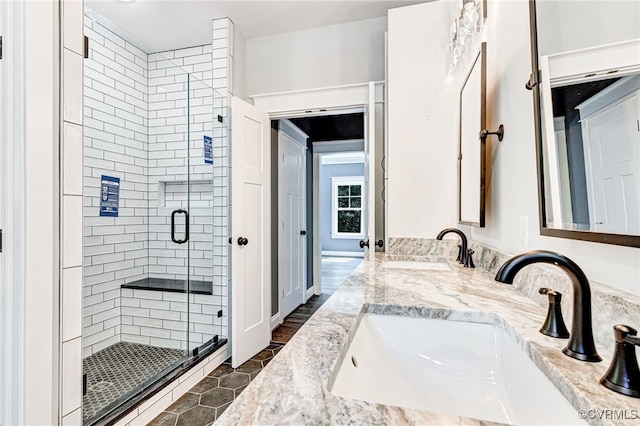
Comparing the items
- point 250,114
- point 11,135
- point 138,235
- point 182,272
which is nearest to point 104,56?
point 250,114

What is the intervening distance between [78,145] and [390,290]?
1518mm

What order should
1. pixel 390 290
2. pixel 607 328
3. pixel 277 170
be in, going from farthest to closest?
pixel 277 170, pixel 390 290, pixel 607 328

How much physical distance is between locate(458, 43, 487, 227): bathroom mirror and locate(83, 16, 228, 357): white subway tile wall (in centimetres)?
180

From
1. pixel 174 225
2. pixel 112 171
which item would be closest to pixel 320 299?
pixel 174 225

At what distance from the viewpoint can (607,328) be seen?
1.99 feet

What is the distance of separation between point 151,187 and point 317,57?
1856mm

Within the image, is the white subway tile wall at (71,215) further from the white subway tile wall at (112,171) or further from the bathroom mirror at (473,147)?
the bathroom mirror at (473,147)

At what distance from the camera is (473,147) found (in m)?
1.60

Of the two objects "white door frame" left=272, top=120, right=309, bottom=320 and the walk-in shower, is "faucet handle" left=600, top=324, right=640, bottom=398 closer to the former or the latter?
the walk-in shower

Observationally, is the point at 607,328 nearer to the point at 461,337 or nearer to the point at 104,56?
the point at 461,337

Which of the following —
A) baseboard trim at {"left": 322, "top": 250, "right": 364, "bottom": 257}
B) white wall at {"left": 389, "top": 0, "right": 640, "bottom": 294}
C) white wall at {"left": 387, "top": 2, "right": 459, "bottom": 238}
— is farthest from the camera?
baseboard trim at {"left": 322, "top": 250, "right": 364, "bottom": 257}

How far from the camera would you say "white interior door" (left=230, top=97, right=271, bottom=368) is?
2.39 metres

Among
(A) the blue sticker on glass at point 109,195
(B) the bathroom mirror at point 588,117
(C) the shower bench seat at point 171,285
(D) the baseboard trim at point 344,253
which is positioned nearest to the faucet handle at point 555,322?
(B) the bathroom mirror at point 588,117

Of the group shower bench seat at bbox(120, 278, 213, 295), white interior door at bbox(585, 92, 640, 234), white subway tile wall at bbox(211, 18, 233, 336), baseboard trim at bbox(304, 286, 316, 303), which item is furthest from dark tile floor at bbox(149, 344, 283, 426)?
white interior door at bbox(585, 92, 640, 234)
